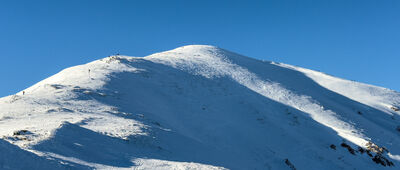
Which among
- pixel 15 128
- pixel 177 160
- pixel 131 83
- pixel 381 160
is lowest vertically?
pixel 381 160

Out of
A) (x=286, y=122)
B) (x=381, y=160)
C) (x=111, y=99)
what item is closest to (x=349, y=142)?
(x=381, y=160)

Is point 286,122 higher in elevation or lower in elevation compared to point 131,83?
lower

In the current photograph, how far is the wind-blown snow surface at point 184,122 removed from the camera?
55.6 ft

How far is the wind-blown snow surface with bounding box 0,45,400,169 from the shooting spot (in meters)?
17.0

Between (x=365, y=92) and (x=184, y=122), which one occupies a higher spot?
(x=365, y=92)

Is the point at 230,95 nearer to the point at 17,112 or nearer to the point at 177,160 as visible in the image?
the point at 177,160

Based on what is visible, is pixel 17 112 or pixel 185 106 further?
pixel 185 106

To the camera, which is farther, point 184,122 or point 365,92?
point 365,92

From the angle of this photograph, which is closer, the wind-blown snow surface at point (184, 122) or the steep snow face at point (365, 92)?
the wind-blown snow surface at point (184, 122)

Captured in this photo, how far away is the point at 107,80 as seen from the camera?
101ft

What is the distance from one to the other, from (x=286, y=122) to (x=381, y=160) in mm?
8240

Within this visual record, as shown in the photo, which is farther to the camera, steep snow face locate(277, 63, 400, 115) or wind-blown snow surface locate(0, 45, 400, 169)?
steep snow face locate(277, 63, 400, 115)

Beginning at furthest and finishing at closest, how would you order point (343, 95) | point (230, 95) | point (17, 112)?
point (343, 95) < point (230, 95) < point (17, 112)

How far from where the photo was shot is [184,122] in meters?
27.0
